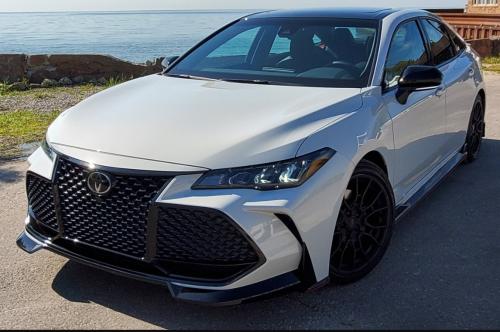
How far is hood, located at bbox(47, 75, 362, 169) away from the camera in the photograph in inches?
116

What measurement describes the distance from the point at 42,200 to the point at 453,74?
11.7 feet

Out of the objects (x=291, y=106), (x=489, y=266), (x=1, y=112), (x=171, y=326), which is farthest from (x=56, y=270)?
(x=1, y=112)

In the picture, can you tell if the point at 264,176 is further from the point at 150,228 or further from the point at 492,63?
the point at 492,63

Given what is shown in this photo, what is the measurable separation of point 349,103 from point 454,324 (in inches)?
54.2

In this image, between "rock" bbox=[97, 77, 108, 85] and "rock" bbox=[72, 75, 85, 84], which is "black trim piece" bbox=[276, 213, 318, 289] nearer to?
"rock" bbox=[97, 77, 108, 85]

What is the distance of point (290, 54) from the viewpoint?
14.3 ft

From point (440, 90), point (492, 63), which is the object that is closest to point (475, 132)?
point (440, 90)

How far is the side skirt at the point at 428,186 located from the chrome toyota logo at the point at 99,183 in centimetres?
202

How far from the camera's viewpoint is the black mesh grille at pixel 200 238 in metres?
2.82

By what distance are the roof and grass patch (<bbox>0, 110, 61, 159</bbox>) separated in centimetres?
335

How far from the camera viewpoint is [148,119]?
131 inches

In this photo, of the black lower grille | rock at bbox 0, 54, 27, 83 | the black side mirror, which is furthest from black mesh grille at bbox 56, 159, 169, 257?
rock at bbox 0, 54, 27, 83

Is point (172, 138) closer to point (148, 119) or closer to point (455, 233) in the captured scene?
point (148, 119)

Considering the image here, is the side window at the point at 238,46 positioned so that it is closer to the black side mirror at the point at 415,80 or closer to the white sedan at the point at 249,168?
the white sedan at the point at 249,168
